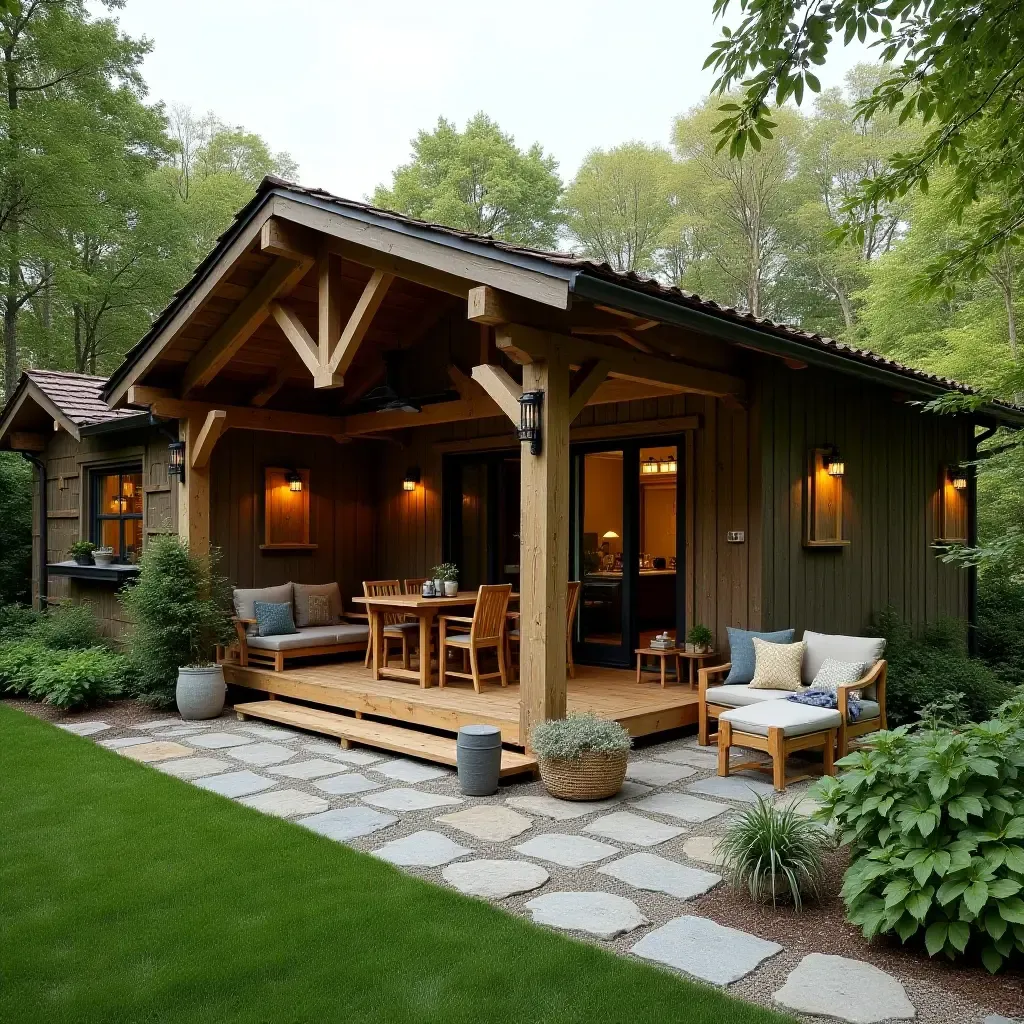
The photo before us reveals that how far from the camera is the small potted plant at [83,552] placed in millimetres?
10242

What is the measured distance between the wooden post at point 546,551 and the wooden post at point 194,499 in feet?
13.3

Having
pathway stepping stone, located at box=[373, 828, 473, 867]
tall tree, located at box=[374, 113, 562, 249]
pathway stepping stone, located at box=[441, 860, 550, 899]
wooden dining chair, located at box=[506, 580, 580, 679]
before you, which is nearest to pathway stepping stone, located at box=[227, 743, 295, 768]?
pathway stepping stone, located at box=[373, 828, 473, 867]

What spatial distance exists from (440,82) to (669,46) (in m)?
10.2

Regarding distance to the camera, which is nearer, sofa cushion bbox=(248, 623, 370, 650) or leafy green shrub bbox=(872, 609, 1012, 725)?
leafy green shrub bbox=(872, 609, 1012, 725)

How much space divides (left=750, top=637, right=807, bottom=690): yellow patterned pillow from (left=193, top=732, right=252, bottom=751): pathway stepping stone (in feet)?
12.5

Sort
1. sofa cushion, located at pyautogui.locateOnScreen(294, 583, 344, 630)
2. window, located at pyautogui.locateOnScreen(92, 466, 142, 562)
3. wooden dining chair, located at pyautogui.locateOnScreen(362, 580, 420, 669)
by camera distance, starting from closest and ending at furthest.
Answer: wooden dining chair, located at pyautogui.locateOnScreen(362, 580, 420, 669), sofa cushion, located at pyautogui.locateOnScreen(294, 583, 344, 630), window, located at pyautogui.locateOnScreen(92, 466, 142, 562)

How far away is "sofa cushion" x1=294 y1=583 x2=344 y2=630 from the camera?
9.23 meters

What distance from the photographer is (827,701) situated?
577 cm

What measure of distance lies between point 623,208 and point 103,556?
16955 mm

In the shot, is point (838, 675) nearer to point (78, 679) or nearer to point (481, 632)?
point (481, 632)

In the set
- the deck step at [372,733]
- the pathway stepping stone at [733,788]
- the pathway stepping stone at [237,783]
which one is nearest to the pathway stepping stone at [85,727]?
the deck step at [372,733]

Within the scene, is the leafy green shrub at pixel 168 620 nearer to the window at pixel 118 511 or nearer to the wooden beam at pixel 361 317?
the window at pixel 118 511

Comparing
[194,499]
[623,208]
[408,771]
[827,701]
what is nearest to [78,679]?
[194,499]

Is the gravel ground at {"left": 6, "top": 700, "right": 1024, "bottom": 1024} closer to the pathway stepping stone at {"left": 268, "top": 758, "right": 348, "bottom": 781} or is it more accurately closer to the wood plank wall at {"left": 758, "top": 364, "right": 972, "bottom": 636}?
the pathway stepping stone at {"left": 268, "top": 758, "right": 348, "bottom": 781}
